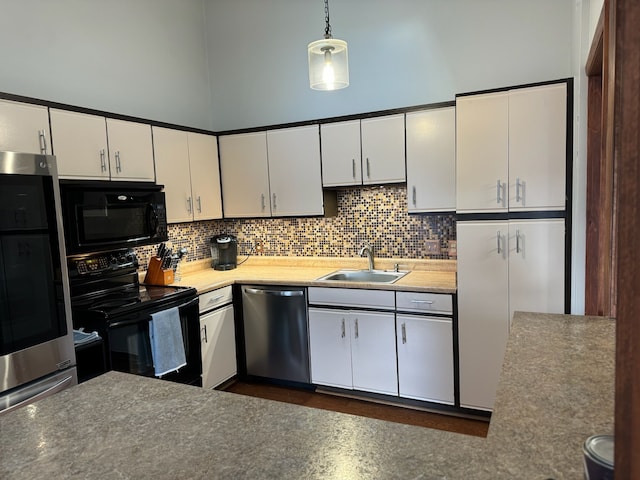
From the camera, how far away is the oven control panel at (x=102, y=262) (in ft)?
9.16

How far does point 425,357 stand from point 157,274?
202 cm

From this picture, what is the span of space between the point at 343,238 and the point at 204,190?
1247 mm

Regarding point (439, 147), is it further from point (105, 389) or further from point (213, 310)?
point (105, 389)

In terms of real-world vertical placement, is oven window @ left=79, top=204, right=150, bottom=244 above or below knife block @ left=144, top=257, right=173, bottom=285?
above

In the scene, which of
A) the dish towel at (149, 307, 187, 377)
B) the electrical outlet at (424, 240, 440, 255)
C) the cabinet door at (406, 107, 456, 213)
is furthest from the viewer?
the electrical outlet at (424, 240, 440, 255)

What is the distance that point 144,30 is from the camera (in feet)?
11.6

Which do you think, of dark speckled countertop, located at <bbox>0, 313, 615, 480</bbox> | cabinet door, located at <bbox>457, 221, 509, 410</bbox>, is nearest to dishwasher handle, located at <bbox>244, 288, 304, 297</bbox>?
cabinet door, located at <bbox>457, 221, 509, 410</bbox>

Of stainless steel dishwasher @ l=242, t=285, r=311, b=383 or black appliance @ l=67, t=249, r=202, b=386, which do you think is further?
stainless steel dishwasher @ l=242, t=285, r=311, b=383

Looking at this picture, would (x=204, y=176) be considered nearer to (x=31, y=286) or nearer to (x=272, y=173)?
(x=272, y=173)

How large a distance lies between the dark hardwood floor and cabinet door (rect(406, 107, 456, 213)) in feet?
4.63

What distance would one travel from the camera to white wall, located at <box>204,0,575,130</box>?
304 cm

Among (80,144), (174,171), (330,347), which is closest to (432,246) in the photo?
(330,347)

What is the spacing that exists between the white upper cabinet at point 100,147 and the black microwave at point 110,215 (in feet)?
0.39

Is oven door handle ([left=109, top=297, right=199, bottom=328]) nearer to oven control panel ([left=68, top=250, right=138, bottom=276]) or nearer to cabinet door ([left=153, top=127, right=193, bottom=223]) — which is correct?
oven control panel ([left=68, top=250, right=138, bottom=276])
